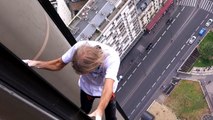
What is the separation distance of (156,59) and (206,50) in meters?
5.56

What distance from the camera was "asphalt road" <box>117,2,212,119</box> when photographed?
4691cm

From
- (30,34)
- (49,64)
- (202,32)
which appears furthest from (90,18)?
(30,34)

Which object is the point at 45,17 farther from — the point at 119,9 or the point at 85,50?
the point at 119,9

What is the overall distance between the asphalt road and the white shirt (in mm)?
37526

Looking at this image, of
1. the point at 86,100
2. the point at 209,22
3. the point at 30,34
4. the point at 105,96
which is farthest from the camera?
the point at 209,22

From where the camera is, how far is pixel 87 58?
7254mm

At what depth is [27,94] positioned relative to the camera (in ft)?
16.2

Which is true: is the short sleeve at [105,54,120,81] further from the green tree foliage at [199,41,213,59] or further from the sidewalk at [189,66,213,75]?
the sidewalk at [189,66,213,75]

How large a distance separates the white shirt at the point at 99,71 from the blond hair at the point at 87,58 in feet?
1.28

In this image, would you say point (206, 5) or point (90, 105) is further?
point (206, 5)

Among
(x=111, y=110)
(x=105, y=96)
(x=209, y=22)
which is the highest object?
(x=209, y=22)

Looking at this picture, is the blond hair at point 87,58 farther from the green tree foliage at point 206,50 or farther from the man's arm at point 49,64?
the green tree foliage at point 206,50

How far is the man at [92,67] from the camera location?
736 centimetres

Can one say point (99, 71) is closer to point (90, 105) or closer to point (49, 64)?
point (49, 64)
